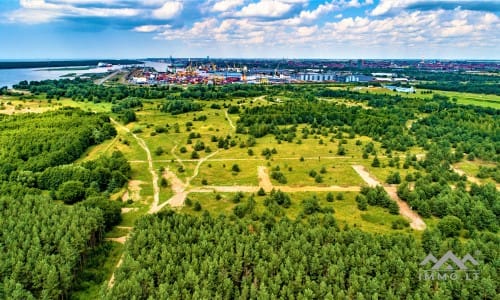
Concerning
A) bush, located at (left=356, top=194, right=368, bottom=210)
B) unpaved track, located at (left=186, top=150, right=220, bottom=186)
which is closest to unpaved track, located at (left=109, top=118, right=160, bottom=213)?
unpaved track, located at (left=186, top=150, right=220, bottom=186)

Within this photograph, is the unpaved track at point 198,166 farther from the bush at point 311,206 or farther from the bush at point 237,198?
the bush at point 311,206

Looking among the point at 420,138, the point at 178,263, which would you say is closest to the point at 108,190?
the point at 178,263

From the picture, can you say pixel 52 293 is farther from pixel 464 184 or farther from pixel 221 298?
pixel 464 184

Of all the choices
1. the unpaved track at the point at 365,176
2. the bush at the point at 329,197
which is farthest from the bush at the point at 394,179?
the bush at the point at 329,197

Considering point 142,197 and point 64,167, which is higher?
point 64,167

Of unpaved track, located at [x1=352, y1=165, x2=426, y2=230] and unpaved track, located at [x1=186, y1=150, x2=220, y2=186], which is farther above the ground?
unpaved track, located at [x1=186, y1=150, x2=220, y2=186]

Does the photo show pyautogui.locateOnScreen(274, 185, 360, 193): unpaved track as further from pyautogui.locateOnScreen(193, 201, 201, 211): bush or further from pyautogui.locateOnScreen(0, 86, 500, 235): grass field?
pyautogui.locateOnScreen(193, 201, 201, 211): bush
